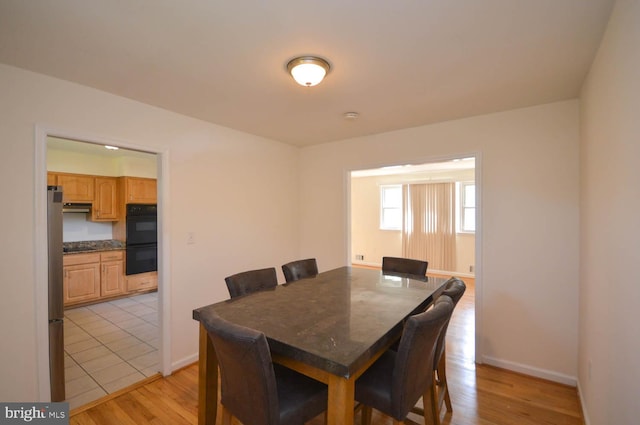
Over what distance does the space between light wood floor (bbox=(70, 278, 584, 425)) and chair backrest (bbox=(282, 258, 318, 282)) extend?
1.06 meters

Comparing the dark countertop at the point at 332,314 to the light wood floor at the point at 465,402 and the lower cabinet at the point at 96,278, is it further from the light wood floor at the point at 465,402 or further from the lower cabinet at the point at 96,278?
the lower cabinet at the point at 96,278

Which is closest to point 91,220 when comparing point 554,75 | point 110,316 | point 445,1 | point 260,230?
point 110,316

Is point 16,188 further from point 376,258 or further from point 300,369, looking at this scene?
point 376,258

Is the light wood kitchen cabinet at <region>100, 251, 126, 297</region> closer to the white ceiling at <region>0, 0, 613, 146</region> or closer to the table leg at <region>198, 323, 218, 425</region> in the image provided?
the white ceiling at <region>0, 0, 613, 146</region>

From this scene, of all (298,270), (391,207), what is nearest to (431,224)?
(391,207)

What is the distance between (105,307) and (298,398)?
4608mm

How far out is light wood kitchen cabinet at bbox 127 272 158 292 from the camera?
4.91 meters

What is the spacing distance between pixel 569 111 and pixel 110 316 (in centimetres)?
587

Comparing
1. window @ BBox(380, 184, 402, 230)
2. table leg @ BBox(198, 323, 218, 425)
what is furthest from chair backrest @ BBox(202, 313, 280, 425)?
window @ BBox(380, 184, 402, 230)

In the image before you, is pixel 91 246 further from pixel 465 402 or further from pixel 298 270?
pixel 465 402

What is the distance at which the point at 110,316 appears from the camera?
162 inches

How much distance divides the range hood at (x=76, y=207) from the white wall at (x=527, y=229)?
5.34 m

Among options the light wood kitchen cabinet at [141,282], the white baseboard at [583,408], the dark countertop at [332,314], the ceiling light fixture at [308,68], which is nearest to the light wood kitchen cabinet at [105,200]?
the light wood kitchen cabinet at [141,282]

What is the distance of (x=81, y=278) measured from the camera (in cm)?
438
